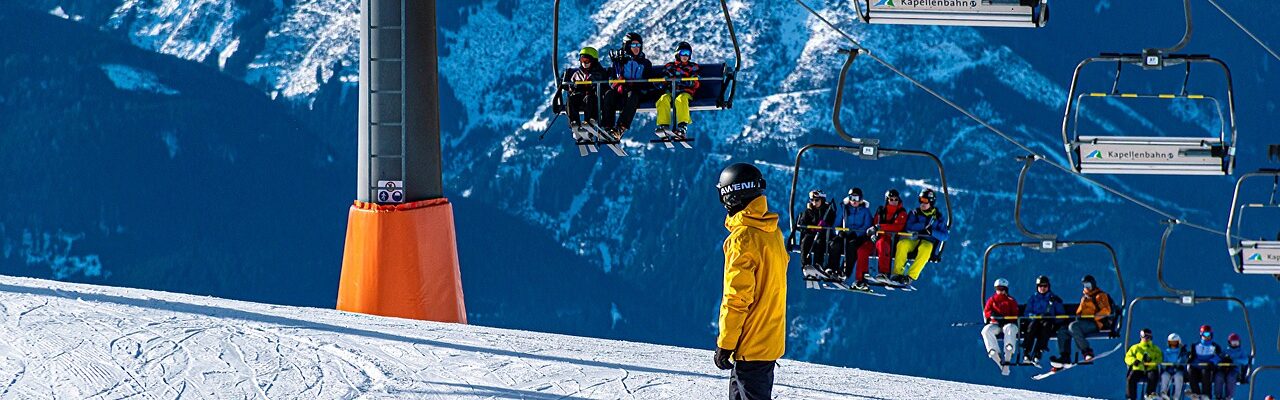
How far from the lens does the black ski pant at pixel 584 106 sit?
42.6 feet

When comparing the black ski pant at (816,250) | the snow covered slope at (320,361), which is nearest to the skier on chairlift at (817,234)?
the black ski pant at (816,250)

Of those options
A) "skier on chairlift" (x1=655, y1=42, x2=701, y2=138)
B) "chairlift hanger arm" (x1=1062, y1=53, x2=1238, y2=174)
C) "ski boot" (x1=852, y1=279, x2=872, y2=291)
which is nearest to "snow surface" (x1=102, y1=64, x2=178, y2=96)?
"skier on chairlift" (x1=655, y1=42, x2=701, y2=138)

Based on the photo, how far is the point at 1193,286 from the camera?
Result: 346 feet

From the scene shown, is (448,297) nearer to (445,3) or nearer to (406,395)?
(406,395)

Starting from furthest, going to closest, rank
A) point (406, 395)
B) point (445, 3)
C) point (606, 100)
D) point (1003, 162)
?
1. point (445, 3)
2. point (1003, 162)
3. point (606, 100)
4. point (406, 395)

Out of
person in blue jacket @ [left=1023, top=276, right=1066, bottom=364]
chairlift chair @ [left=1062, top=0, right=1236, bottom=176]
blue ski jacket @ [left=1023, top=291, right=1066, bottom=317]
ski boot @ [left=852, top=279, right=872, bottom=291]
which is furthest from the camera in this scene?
blue ski jacket @ [left=1023, top=291, right=1066, bottom=317]

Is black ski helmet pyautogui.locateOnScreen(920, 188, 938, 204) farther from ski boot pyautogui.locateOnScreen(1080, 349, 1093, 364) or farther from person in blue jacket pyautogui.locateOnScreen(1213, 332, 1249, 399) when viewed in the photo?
person in blue jacket pyautogui.locateOnScreen(1213, 332, 1249, 399)

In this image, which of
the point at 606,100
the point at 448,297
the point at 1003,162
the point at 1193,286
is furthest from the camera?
the point at 1003,162

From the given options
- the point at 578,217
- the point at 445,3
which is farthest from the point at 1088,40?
the point at 445,3

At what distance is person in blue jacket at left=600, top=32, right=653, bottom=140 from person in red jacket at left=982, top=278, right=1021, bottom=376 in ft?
12.3

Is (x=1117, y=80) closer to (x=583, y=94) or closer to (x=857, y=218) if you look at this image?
(x=857, y=218)

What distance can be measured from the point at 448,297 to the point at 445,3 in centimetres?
12221

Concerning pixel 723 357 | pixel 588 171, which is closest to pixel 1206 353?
pixel 723 357

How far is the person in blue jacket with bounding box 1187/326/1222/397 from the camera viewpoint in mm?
20000
